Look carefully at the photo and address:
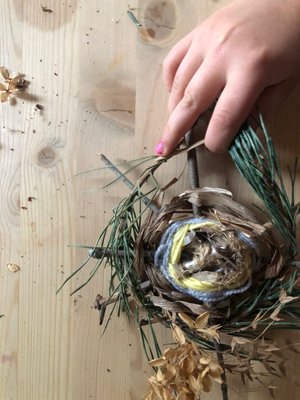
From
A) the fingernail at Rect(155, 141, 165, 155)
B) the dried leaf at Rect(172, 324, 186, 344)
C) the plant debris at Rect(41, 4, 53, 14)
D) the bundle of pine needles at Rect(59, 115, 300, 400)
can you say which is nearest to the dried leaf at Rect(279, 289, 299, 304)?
the bundle of pine needles at Rect(59, 115, 300, 400)

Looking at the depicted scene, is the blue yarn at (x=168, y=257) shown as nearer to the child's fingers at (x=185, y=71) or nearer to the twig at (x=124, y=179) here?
the twig at (x=124, y=179)

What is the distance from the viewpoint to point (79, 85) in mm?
689

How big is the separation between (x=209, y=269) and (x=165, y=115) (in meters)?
0.21

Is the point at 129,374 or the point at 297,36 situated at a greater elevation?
the point at 297,36

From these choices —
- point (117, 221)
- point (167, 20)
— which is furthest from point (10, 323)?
point (167, 20)

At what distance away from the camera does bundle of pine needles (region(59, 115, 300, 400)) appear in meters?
0.57

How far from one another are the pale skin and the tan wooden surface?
0.24 ft

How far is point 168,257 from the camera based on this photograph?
0.61 metres

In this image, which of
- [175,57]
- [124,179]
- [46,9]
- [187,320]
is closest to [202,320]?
[187,320]

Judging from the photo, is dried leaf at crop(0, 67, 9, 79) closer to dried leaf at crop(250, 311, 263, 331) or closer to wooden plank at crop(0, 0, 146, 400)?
wooden plank at crop(0, 0, 146, 400)

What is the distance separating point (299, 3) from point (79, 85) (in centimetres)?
29

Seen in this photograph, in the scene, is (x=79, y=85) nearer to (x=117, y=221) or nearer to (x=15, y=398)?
(x=117, y=221)

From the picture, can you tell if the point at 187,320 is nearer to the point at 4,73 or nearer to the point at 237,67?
the point at 237,67

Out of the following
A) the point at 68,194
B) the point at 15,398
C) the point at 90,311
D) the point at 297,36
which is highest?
the point at 297,36
